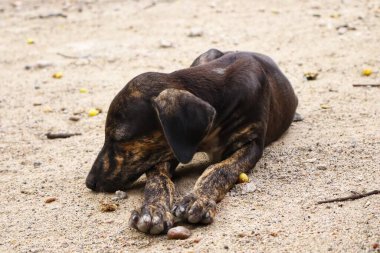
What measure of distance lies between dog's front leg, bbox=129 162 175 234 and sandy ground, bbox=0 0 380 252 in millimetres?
99

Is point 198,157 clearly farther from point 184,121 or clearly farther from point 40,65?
point 40,65

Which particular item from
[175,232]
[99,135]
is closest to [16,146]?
[99,135]

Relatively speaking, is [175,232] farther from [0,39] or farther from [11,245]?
[0,39]

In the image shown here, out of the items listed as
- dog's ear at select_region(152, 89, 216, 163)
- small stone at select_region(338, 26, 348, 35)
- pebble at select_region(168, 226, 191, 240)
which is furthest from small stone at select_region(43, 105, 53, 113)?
small stone at select_region(338, 26, 348, 35)

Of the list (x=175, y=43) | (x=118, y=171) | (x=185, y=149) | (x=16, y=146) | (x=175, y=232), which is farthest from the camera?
(x=175, y=43)

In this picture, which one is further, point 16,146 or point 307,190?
point 16,146

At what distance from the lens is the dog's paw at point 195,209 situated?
4426mm

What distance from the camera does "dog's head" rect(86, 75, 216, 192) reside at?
469cm

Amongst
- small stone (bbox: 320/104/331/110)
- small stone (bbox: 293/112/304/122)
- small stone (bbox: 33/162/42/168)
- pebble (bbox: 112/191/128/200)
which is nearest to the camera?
pebble (bbox: 112/191/128/200)

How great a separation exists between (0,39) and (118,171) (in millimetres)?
6858

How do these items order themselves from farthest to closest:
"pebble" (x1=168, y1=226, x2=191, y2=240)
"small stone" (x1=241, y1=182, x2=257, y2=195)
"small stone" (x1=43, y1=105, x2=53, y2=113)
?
"small stone" (x1=43, y1=105, x2=53, y2=113) → "small stone" (x1=241, y1=182, x2=257, y2=195) → "pebble" (x1=168, y1=226, x2=191, y2=240)

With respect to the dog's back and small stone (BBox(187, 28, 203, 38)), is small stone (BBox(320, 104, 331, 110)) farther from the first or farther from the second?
small stone (BBox(187, 28, 203, 38))

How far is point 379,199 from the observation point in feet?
14.9

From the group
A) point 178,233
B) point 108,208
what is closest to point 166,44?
point 108,208
